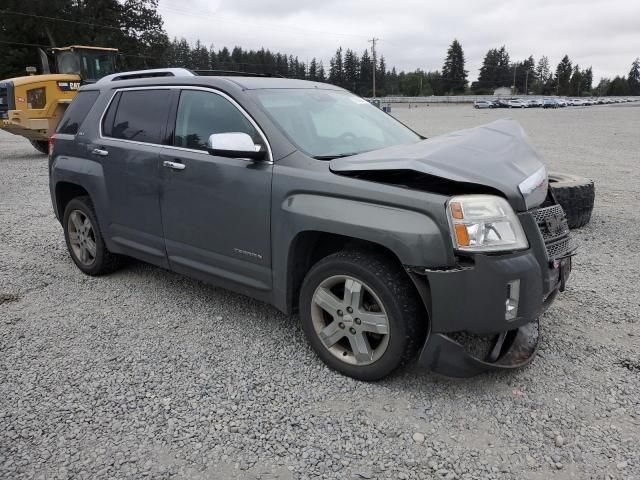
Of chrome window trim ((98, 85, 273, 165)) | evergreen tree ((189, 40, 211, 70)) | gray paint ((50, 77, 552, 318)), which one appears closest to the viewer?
gray paint ((50, 77, 552, 318))

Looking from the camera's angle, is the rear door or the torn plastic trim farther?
the rear door

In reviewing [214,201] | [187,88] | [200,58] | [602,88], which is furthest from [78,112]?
[602,88]

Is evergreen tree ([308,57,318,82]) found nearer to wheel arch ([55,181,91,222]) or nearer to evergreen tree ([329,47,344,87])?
evergreen tree ([329,47,344,87])

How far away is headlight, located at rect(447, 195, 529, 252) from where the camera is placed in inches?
102

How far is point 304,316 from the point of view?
3256mm

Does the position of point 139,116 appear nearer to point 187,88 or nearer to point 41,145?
point 187,88

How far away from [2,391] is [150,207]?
1.63 meters

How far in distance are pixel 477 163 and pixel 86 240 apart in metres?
3.80

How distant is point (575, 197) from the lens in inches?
229

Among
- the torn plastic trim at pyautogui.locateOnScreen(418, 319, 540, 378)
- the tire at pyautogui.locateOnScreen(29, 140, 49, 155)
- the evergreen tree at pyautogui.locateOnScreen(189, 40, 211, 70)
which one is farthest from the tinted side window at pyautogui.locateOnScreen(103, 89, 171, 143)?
the evergreen tree at pyautogui.locateOnScreen(189, 40, 211, 70)

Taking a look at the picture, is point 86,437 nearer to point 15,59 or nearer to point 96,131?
point 96,131

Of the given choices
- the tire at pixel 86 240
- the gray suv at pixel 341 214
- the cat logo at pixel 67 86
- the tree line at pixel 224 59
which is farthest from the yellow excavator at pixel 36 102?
the tree line at pixel 224 59

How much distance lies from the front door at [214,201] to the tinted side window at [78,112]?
55.0 inches

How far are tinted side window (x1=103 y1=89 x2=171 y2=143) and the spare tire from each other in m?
4.18
